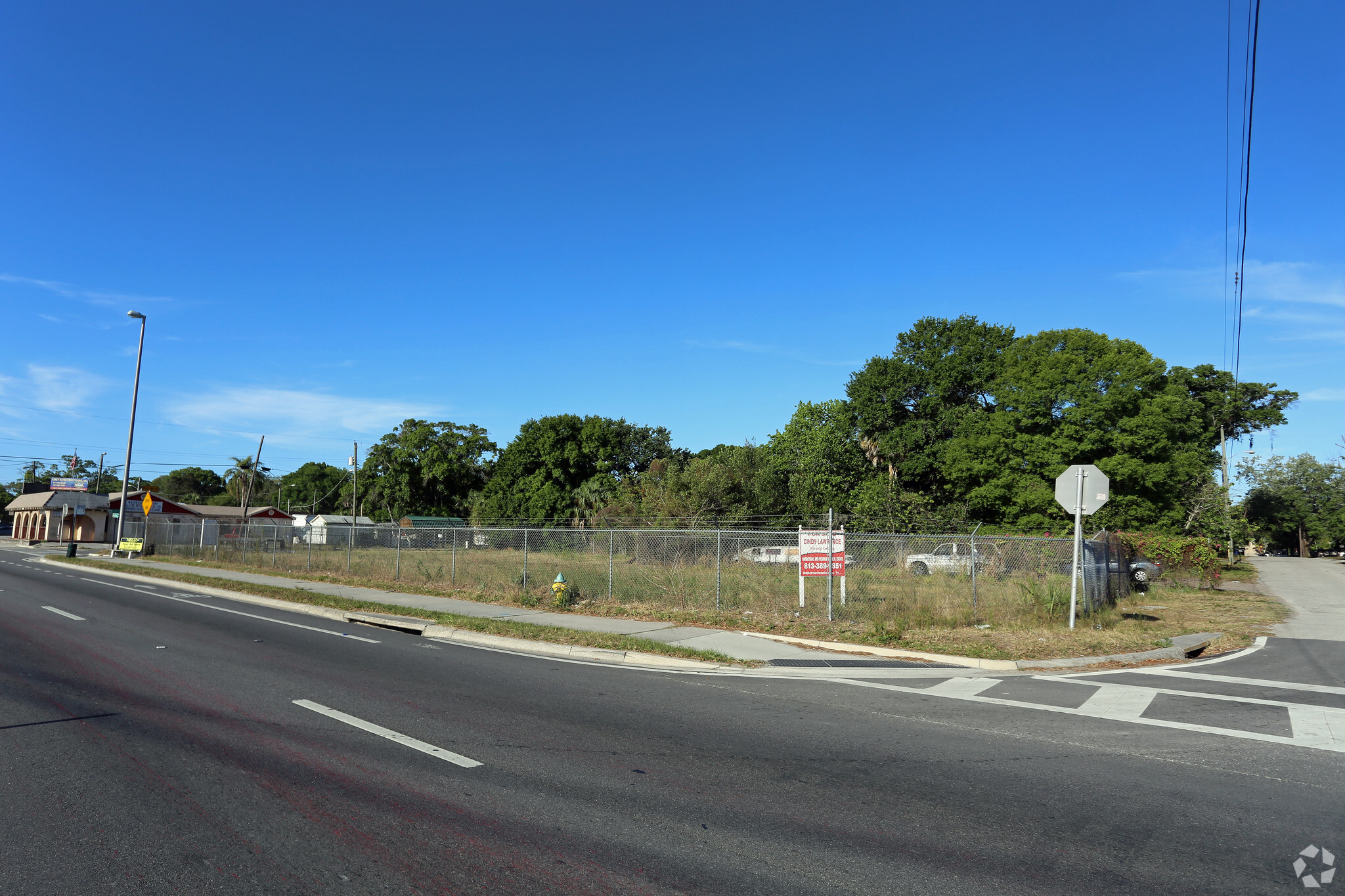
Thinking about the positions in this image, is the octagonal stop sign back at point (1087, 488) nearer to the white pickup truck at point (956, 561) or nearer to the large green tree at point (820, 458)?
the white pickup truck at point (956, 561)

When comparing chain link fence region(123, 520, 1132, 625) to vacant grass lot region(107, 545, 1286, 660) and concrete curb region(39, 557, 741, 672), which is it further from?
concrete curb region(39, 557, 741, 672)

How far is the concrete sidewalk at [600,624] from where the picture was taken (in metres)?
12.3

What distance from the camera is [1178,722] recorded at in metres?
7.87

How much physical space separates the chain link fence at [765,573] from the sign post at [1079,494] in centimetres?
124

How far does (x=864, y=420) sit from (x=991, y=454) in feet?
29.5

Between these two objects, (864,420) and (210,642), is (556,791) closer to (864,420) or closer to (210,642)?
(210,642)

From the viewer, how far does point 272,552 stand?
30.6 m

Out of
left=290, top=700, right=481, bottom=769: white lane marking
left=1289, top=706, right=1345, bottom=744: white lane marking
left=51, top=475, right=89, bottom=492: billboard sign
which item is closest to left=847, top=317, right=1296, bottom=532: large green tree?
left=1289, top=706, right=1345, bottom=744: white lane marking

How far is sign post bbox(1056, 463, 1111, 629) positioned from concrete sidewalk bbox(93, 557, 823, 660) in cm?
477

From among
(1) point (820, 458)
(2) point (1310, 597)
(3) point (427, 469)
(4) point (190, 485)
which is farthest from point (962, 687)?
(4) point (190, 485)

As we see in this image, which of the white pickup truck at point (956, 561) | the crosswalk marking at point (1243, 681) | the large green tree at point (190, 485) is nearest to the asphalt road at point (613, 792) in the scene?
the crosswalk marking at point (1243, 681)

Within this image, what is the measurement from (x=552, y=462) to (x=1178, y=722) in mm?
60519

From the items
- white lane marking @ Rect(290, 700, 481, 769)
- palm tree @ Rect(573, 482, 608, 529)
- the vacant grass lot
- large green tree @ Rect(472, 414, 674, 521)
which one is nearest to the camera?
white lane marking @ Rect(290, 700, 481, 769)

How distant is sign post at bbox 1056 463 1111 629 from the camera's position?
13367 millimetres
